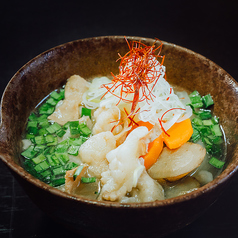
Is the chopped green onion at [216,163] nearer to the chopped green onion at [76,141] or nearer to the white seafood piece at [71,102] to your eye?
the chopped green onion at [76,141]

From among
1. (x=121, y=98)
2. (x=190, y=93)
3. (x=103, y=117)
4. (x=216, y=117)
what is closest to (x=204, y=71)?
(x=190, y=93)

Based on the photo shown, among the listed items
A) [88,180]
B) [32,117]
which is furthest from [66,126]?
[88,180]

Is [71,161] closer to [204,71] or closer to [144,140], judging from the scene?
[144,140]

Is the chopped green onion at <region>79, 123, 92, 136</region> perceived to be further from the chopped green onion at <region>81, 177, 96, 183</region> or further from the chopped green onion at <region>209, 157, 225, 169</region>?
the chopped green onion at <region>209, 157, 225, 169</region>

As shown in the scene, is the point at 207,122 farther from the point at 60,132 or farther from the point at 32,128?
the point at 32,128

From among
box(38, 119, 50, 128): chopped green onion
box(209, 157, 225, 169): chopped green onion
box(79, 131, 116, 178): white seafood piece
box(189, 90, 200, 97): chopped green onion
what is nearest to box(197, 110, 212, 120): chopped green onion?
box(189, 90, 200, 97): chopped green onion

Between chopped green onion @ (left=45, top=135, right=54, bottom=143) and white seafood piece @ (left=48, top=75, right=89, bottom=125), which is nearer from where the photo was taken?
chopped green onion @ (left=45, top=135, right=54, bottom=143)
